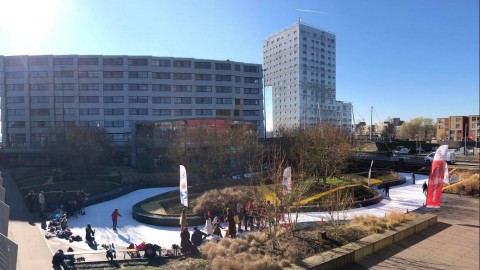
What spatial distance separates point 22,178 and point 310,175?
33.5 metres

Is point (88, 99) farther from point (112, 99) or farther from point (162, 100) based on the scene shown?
point (162, 100)

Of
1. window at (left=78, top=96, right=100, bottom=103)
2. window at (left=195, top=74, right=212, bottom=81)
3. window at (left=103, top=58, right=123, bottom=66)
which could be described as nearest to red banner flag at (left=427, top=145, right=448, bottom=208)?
window at (left=195, top=74, right=212, bottom=81)

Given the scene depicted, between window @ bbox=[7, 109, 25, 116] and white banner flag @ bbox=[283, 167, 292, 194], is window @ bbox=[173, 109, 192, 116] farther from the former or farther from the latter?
white banner flag @ bbox=[283, 167, 292, 194]

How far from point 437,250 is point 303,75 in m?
108

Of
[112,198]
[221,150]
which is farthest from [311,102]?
[112,198]

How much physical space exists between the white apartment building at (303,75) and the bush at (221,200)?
90673 mm

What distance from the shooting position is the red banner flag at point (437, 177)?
13.5m

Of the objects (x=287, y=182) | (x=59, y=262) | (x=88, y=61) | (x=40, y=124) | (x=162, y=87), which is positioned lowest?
(x=59, y=262)

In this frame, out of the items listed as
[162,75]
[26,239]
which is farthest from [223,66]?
[26,239]

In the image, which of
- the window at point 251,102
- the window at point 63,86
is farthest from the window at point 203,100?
the window at point 63,86

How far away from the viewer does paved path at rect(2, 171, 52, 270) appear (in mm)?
11773

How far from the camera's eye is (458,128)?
8456cm

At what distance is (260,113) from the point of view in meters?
74.9

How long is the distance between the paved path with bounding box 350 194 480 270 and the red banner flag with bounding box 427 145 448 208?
1012 mm
